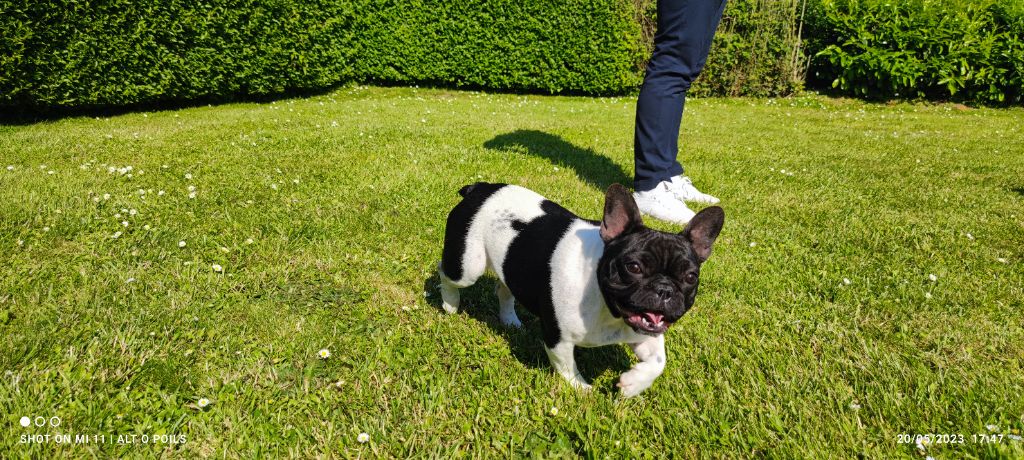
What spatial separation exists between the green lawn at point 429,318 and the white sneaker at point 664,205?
1.51 feet

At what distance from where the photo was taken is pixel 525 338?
3.45 metres

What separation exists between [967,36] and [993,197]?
969 cm

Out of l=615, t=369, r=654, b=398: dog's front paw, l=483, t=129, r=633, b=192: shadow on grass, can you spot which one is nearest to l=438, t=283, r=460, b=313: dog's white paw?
l=615, t=369, r=654, b=398: dog's front paw

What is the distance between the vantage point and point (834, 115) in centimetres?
1248

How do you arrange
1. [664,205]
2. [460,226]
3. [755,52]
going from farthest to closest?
1. [755,52]
2. [664,205]
3. [460,226]

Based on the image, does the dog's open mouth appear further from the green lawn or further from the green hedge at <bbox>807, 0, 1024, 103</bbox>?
the green hedge at <bbox>807, 0, 1024, 103</bbox>

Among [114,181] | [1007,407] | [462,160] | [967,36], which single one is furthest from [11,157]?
[967,36]

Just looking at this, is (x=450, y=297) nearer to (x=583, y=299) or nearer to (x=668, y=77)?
(x=583, y=299)

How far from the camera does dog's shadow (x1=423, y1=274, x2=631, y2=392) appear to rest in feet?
10.4

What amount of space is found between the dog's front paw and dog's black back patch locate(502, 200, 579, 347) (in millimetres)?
380

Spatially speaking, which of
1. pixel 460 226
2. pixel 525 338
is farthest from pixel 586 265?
pixel 525 338

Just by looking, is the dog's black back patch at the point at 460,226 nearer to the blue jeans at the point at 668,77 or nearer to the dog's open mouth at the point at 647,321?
the dog's open mouth at the point at 647,321

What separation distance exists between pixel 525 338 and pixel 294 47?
11.3 m

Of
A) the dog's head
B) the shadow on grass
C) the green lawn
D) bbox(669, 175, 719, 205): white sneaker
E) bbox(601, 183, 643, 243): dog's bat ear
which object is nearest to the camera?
the dog's head
